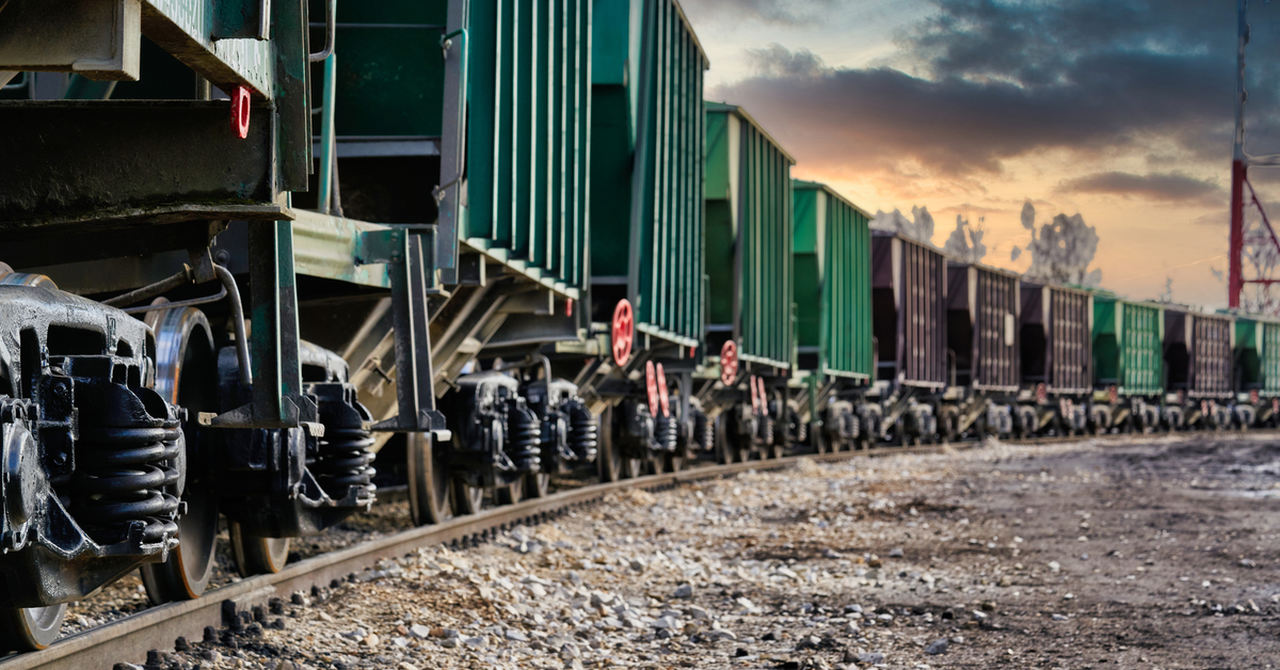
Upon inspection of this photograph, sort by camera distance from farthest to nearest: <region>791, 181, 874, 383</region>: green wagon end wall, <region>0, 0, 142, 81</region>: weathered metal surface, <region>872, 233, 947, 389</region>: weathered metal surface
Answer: <region>872, 233, 947, 389</region>: weathered metal surface, <region>791, 181, 874, 383</region>: green wagon end wall, <region>0, 0, 142, 81</region>: weathered metal surface

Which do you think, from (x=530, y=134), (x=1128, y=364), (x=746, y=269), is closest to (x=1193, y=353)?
(x=1128, y=364)

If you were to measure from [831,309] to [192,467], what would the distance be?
16.2 metres

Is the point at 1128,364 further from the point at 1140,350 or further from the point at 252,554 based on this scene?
the point at 252,554

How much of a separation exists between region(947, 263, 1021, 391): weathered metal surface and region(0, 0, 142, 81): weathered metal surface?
27439mm

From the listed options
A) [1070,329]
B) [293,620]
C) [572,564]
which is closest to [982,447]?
[1070,329]

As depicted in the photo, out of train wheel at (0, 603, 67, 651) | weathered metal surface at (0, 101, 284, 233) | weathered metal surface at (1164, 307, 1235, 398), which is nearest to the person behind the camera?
weathered metal surface at (0, 101, 284, 233)

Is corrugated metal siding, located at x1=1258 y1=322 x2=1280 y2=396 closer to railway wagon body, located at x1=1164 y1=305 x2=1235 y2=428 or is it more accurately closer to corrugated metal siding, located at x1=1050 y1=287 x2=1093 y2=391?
railway wagon body, located at x1=1164 y1=305 x2=1235 y2=428

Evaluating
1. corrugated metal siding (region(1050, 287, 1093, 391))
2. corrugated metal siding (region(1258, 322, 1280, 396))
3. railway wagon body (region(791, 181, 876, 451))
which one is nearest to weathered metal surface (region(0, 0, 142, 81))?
railway wagon body (region(791, 181, 876, 451))

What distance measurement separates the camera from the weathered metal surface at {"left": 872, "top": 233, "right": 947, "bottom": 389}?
2416cm

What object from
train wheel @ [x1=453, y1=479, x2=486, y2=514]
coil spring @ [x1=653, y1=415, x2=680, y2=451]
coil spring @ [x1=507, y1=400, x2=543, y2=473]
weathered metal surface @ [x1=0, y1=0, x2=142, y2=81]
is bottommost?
train wheel @ [x1=453, y1=479, x2=486, y2=514]

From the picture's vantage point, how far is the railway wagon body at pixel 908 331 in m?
24.2

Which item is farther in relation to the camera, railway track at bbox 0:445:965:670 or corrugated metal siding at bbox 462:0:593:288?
corrugated metal siding at bbox 462:0:593:288

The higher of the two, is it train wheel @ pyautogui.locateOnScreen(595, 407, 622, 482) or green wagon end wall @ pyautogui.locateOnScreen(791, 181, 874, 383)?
green wagon end wall @ pyautogui.locateOnScreen(791, 181, 874, 383)

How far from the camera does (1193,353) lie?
1706 inches
